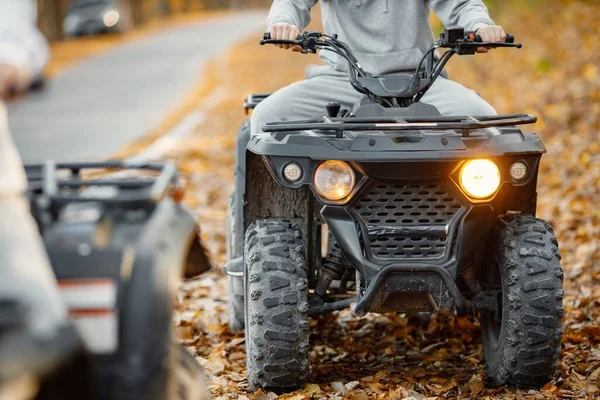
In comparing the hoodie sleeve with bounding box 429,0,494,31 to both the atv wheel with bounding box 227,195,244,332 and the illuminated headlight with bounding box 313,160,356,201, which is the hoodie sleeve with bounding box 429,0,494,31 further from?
the atv wheel with bounding box 227,195,244,332

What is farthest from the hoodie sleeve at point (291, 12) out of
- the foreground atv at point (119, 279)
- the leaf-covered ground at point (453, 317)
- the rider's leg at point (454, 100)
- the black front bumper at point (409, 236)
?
the foreground atv at point (119, 279)

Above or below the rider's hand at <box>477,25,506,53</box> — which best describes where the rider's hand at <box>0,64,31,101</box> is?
A: below

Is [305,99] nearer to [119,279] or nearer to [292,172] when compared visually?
[292,172]

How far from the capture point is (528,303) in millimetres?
4574

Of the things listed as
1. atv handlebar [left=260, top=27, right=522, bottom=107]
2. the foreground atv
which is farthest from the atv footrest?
the foreground atv

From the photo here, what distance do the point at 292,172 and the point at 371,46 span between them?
3.64 ft

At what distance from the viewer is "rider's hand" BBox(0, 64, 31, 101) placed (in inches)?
105

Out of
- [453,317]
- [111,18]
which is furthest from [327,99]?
[111,18]

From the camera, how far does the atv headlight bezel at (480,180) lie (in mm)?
4598

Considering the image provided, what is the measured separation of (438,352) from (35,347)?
3404 millimetres

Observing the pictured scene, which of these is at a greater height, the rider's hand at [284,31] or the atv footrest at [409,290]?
the rider's hand at [284,31]

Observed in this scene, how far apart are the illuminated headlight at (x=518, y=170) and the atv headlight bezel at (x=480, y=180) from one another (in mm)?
64

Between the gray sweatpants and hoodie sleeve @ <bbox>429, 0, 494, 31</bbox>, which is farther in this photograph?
hoodie sleeve @ <bbox>429, 0, 494, 31</bbox>

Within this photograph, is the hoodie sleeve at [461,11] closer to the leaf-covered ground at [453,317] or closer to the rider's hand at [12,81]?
the leaf-covered ground at [453,317]
